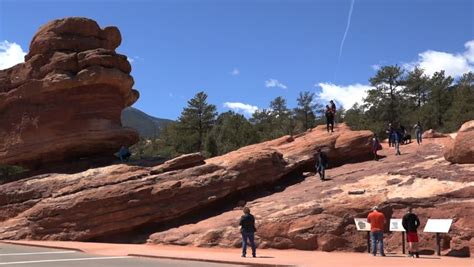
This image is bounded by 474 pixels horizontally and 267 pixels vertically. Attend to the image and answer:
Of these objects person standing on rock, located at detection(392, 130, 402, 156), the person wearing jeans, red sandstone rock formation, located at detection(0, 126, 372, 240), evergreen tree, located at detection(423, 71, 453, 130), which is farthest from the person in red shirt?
evergreen tree, located at detection(423, 71, 453, 130)

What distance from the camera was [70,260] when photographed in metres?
17.6

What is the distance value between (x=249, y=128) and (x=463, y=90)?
2649 centimetres

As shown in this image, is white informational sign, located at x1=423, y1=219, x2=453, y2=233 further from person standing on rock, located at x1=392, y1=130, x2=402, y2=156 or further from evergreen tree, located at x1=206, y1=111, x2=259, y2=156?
evergreen tree, located at x1=206, y1=111, x2=259, y2=156

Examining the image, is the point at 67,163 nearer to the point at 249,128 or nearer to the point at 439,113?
the point at 249,128

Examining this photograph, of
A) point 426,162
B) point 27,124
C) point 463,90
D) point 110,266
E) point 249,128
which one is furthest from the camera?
point 249,128

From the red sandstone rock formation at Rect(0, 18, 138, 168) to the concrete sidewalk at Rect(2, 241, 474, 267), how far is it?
785 centimetres

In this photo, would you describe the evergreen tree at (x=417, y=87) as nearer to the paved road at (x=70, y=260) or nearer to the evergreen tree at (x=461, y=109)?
the evergreen tree at (x=461, y=109)

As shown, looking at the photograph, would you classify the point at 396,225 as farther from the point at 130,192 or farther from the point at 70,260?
the point at 130,192

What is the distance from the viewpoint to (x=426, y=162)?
2386cm

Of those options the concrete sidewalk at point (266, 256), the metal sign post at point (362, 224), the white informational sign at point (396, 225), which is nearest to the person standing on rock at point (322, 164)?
the concrete sidewalk at point (266, 256)

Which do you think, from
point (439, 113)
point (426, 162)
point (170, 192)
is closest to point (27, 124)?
point (170, 192)

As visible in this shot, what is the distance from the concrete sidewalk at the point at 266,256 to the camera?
15.0 meters

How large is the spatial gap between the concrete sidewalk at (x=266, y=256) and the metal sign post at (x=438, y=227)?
74 centimetres

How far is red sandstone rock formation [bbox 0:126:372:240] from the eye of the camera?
967 inches
